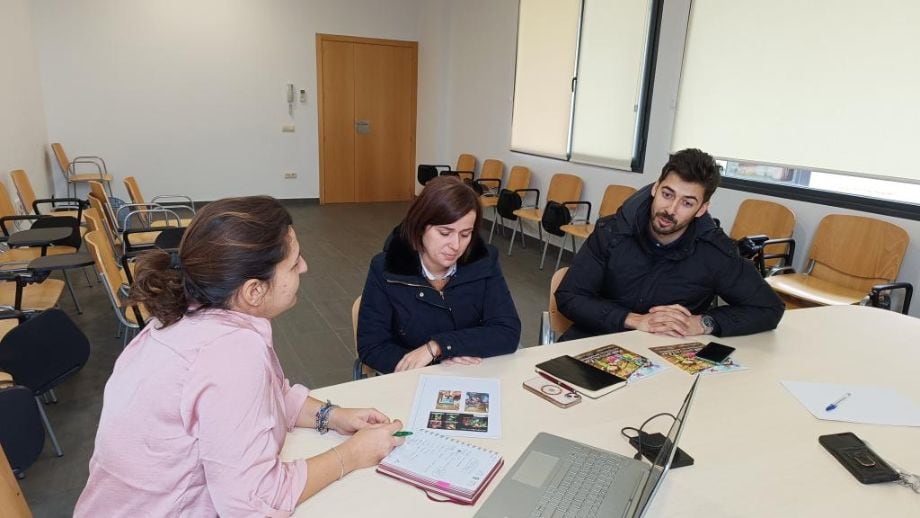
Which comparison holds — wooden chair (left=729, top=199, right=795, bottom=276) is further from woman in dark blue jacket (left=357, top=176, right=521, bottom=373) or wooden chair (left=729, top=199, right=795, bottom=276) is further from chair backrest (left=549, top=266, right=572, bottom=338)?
woman in dark blue jacket (left=357, top=176, right=521, bottom=373)

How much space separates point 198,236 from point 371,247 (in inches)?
202

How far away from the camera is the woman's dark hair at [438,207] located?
1.73 meters

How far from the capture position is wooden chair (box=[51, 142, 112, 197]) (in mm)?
6492

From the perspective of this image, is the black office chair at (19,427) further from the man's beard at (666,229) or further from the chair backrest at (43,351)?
the man's beard at (666,229)

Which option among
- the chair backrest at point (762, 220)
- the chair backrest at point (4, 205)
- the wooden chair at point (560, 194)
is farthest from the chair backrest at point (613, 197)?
the chair backrest at point (4, 205)

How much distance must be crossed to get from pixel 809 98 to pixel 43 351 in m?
4.45

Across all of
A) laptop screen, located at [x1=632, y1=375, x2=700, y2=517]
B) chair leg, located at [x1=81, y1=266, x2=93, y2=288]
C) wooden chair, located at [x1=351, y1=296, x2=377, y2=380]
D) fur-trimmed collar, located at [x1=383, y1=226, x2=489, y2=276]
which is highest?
fur-trimmed collar, located at [x1=383, y1=226, x2=489, y2=276]

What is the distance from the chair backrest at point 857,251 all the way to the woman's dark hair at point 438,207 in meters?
2.83

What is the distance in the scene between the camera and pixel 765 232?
3.89 metres

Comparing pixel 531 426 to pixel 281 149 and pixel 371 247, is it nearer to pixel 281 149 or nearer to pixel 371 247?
pixel 371 247

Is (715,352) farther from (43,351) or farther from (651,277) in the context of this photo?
(43,351)

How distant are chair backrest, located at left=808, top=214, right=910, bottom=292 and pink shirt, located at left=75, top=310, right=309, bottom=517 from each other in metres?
3.62

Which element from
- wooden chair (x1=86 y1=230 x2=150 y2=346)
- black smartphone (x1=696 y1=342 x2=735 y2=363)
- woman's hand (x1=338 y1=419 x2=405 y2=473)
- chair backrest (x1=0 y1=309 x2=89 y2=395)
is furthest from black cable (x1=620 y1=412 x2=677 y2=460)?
wooden chair (x1=86 y1=230 x2=150 y2=346)

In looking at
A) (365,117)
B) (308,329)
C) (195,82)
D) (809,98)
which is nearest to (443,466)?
(308,329)
